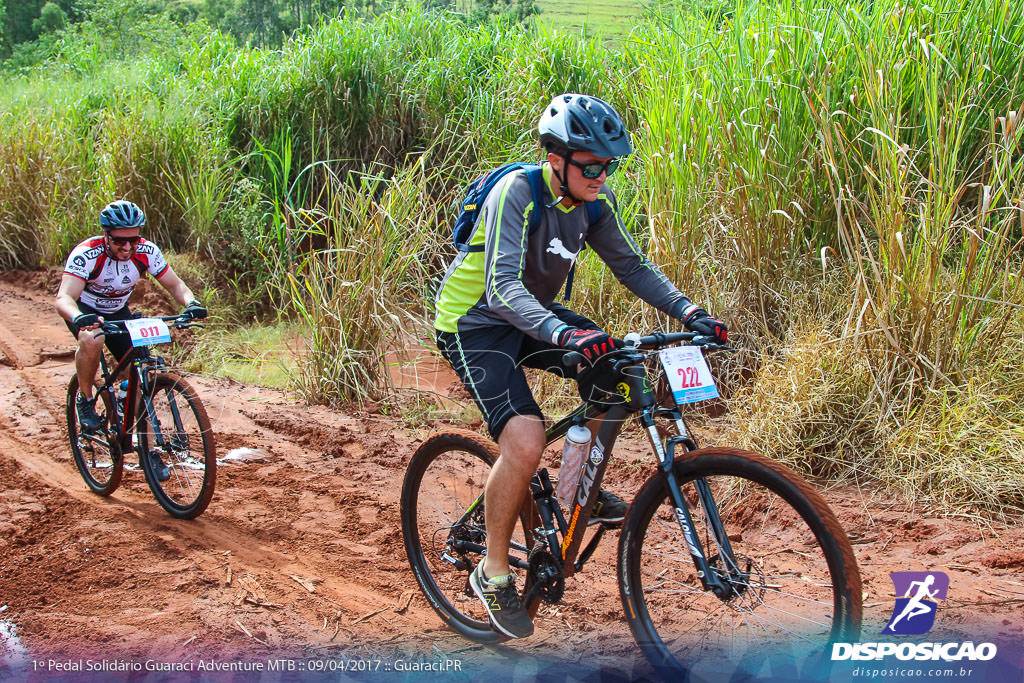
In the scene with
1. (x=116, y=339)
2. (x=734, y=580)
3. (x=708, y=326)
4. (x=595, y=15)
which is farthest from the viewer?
(x=595, y=15)

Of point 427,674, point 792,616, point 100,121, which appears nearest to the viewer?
point 792,616

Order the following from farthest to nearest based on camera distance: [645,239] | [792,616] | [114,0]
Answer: [114,0], [645,239], [792,616]

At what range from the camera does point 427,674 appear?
332cm

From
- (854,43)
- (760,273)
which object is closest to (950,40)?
(854,43)

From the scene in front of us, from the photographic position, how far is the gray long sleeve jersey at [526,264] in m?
3.03

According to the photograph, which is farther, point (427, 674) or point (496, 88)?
point (496, 88)

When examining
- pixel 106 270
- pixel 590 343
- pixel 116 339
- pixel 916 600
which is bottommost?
pixel 916 600

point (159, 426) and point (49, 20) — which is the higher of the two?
point (49, 20)

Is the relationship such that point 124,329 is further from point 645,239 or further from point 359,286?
point 645,239

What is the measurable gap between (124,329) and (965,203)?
564 centimetres

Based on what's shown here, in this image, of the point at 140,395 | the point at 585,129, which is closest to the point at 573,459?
the point at 585,129

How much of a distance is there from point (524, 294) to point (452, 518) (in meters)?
1.31

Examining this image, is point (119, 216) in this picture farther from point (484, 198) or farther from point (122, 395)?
point (484, 198)

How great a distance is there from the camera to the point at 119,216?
214 inches
